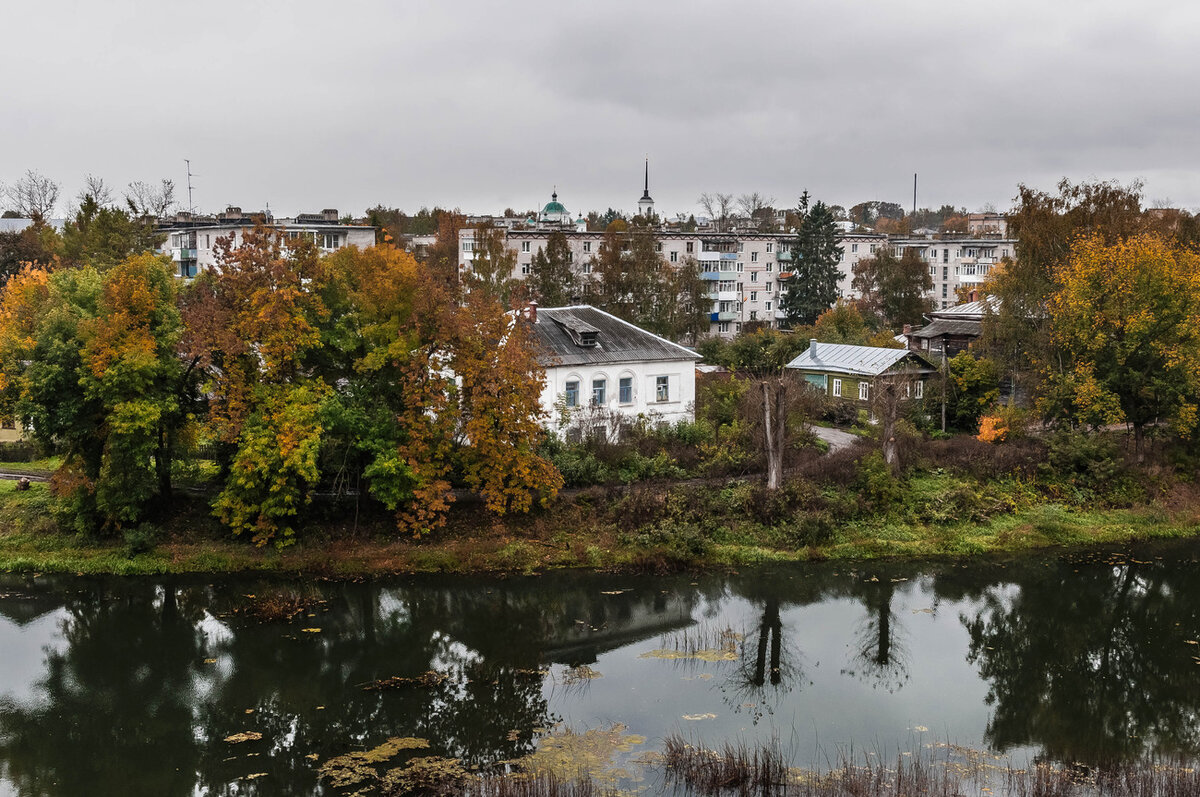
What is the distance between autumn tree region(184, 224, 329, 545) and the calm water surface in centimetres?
275

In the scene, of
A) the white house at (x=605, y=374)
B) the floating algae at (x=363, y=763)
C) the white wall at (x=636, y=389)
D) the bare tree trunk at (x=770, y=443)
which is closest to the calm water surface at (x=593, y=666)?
the floating algae at (x=363, y=763)

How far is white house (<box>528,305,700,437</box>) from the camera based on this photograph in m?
34.5

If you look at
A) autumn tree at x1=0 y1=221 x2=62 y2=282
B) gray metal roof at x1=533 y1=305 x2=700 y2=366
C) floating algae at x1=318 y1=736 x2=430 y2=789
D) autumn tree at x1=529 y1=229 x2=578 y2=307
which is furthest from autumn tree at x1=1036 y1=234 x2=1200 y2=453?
autumn tree at x1=0 y1=221 x2=62 y2=282

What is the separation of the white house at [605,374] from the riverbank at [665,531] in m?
5.33

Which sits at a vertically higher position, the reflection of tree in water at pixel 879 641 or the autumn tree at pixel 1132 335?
the autumn tree at pixel 1132 335

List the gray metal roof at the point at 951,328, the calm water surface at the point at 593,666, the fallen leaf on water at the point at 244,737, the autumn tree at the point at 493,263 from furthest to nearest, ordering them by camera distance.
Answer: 1. the autumn tree at the point at 493,263
2. the gray metal roof at the point at 951,328
3. the fallen leaf on water at the point at 244,737
4. the calm water surface at the point at 593,666

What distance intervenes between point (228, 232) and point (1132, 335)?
178ft

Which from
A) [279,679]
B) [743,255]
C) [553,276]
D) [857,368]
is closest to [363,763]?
[279,679]

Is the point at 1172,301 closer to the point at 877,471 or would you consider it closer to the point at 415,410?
the point at 877,471

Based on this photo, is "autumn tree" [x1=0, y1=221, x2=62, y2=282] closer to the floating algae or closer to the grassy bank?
the grassy bank

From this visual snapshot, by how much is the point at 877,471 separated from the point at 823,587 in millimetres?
5999

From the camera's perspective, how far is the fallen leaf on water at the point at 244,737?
17.3 meters

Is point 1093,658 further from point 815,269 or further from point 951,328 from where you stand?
point 815,269

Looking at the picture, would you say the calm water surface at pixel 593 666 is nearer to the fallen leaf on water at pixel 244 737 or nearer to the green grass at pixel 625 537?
the fallen leaf on water at pixel 244 737
